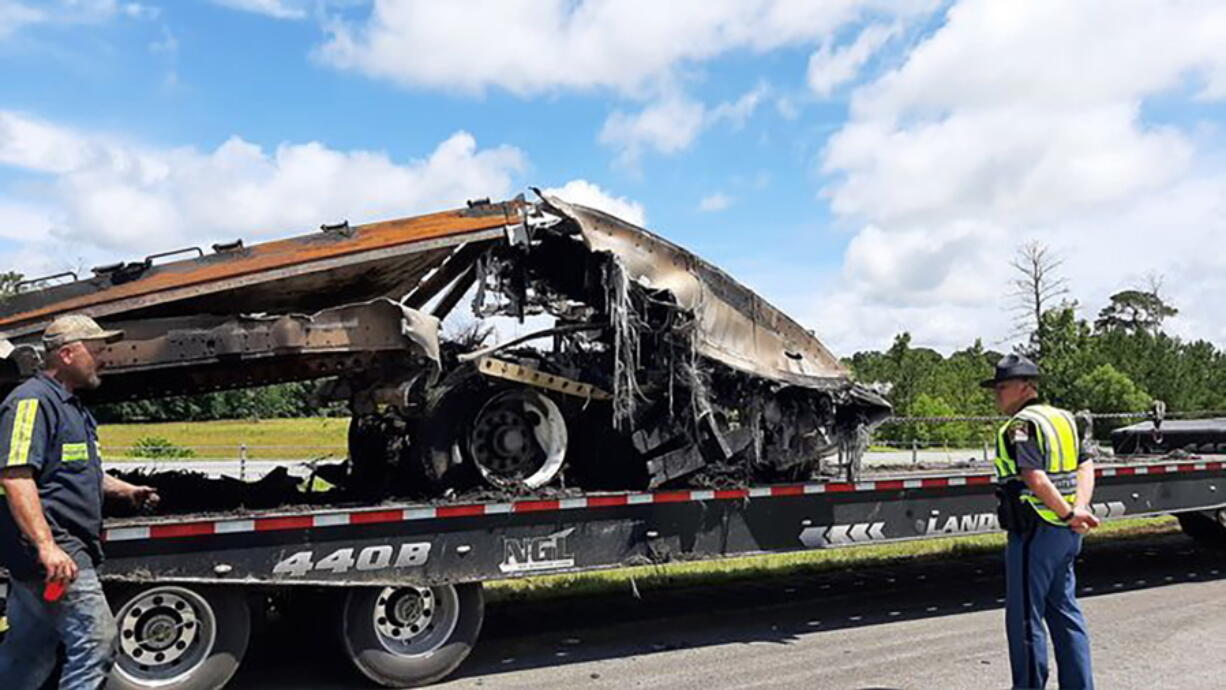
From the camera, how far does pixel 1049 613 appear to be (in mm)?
5137

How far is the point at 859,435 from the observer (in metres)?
7.79

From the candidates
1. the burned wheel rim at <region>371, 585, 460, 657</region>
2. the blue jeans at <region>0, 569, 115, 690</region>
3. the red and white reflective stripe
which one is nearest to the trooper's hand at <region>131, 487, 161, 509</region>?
the red and white reflective stripe

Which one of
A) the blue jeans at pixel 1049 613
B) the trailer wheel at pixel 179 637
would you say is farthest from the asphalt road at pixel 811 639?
the blue jeans at pixel 1049 613

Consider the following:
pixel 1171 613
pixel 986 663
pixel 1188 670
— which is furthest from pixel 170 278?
pixel 1171 613

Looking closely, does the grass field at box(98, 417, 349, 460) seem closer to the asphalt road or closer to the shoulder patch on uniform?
the asphalt road

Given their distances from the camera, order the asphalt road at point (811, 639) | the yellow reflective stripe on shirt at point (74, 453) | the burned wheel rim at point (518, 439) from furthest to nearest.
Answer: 1. the burned wheel rim at point (518, 439)
2. the asphalt road at point (811, 639)
3. the yellow reflective stripe on shirt at point (74, 453)

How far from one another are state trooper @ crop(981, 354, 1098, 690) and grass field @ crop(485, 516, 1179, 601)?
2961mm

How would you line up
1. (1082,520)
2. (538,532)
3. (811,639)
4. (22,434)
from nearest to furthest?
(22,434) → (1082,520) → (538,532) → (811,639)

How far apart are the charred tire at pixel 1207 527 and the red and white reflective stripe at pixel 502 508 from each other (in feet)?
13.9

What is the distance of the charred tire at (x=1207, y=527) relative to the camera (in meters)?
11.0

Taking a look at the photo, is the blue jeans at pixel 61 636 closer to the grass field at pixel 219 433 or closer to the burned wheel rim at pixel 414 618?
the burned wheel rim at pixel 414 618

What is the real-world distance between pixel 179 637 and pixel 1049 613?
181 inches

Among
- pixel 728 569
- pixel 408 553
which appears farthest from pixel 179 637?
pixel 728 569

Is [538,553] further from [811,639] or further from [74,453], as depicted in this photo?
[74,453]
